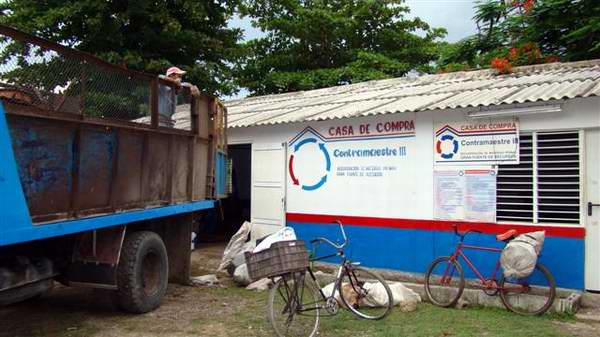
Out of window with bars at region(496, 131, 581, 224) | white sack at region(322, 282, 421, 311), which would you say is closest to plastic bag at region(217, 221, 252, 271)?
white sack at region(322, 282, 421, 311)

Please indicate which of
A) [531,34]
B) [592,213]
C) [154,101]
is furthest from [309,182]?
[531,34]

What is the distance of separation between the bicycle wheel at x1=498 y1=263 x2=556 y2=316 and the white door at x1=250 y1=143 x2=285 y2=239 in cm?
447

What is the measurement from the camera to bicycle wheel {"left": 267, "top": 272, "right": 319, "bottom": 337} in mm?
5457

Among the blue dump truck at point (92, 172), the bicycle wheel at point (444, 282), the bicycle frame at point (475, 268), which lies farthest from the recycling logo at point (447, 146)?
the blue dump truck at point (92, 172)

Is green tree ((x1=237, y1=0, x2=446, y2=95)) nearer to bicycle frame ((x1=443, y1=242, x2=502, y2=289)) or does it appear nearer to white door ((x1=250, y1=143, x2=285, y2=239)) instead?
white door ((x1=250, y1=143, x2=285, y2=239))

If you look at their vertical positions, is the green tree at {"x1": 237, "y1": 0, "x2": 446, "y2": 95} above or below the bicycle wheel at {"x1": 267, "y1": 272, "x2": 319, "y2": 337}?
above

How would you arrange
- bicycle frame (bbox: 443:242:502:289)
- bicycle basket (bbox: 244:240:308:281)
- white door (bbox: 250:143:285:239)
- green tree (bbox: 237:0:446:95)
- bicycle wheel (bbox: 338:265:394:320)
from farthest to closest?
green tree (bbox: 237:0:446:95) → white door (bbox: 250:143:285:239) → bicycle frame (bbox: 443:242:502:289) → bicycle wheel (bbox: 338:265:394:320) → bicycle basket (bbox: 244:240:308:281)

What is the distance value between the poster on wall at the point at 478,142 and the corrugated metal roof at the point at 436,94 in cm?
36

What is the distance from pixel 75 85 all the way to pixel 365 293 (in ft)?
12.4

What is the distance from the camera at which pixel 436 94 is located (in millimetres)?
8852

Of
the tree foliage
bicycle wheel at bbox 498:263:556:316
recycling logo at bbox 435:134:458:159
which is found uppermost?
the tree foliage

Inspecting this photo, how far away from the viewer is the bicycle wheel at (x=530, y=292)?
633 centimetres

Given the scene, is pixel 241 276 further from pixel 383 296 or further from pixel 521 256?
pixel 521 256

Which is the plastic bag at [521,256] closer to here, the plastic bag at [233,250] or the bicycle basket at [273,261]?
the bicycle basket at [273,261]
